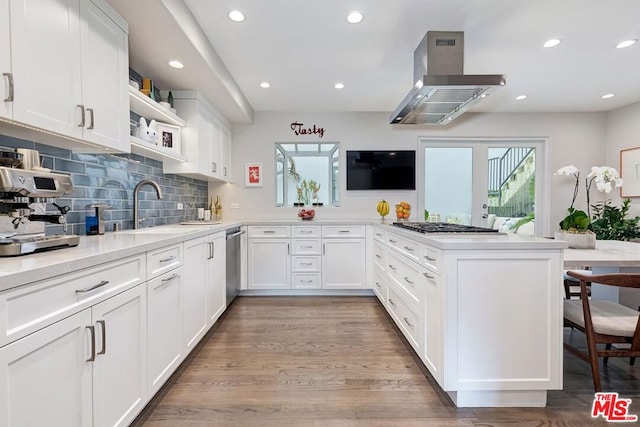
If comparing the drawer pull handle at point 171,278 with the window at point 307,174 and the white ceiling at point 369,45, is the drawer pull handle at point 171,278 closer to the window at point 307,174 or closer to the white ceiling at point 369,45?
the white ceiling at point 369,45

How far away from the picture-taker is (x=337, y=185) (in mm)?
4488

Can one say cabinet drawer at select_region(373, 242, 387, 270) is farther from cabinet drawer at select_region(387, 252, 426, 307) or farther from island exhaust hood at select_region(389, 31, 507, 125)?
island exhaust hood at select_region(389, 31, 507, 125)

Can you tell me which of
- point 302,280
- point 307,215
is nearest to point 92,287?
point 302,280

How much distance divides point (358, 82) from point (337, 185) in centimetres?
154

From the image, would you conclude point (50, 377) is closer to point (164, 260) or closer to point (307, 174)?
point (164, 260)

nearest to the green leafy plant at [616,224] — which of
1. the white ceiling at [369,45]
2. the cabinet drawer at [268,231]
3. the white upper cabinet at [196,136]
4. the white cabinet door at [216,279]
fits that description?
the white ceiling at [369,45]

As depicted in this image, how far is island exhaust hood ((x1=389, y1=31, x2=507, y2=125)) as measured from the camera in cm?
222

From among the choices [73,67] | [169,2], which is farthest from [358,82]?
[73,67]

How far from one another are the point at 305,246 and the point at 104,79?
2646 mm

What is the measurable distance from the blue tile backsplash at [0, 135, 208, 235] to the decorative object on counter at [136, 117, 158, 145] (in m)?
0.25

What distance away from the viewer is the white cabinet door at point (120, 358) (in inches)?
47.9

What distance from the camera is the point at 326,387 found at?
1.90 meters

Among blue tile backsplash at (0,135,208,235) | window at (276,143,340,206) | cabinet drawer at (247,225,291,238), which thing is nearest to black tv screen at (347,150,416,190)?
window at (276,143,340,206)

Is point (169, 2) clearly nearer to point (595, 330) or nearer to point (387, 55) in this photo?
point (387, 55)
